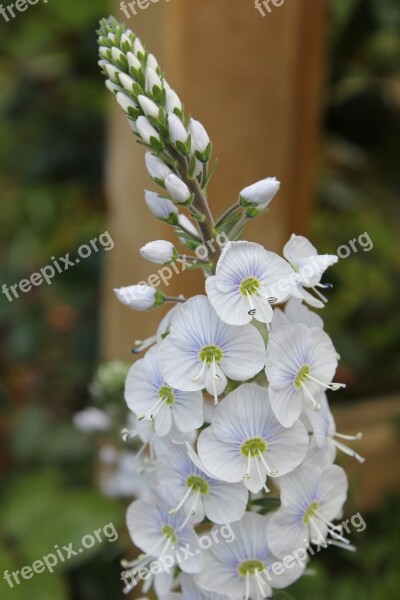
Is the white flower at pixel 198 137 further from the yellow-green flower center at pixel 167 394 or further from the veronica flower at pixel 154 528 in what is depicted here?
the veronica flower at pixel 154 528

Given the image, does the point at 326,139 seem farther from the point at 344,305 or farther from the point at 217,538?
the point at 217,538

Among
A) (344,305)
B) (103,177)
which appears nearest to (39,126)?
(103,177)

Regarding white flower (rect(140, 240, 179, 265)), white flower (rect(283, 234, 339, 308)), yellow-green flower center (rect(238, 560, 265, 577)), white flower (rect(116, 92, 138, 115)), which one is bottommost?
yellow-green flower center (rect(238, 560, 265, 577))

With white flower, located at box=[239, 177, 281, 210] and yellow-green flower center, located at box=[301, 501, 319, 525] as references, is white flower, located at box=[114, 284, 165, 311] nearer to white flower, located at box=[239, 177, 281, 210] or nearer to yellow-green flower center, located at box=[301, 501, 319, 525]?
white flower, located at box=[239, 177, 281, 210]

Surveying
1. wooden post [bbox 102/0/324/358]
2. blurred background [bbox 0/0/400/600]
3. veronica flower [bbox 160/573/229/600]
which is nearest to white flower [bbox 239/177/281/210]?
veronica flower [bbox 160/573/229/600]

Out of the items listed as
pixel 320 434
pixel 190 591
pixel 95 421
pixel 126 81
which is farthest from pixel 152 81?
pixel 95 421

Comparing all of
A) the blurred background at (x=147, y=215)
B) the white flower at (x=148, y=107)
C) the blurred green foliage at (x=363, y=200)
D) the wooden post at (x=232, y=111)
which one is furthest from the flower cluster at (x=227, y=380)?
the blurred green foliage at (x=363, y=200)
